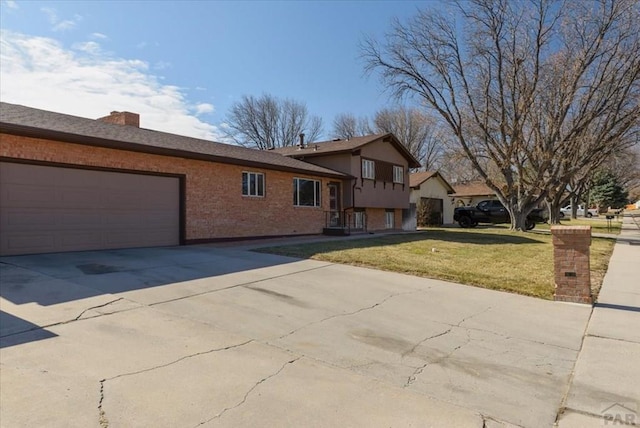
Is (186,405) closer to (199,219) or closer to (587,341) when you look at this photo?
(587,341)

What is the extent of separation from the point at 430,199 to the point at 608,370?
3227 centimetres

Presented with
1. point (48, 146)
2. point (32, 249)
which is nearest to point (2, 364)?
point (32, 249)

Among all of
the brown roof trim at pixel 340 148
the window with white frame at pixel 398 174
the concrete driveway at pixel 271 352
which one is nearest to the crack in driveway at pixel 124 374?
the concrete driveway at pixel 271 352

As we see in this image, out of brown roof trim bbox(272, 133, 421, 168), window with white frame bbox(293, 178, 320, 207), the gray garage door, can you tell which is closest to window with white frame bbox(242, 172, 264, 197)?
window with white frame bbox(293, 178, 320, 207)

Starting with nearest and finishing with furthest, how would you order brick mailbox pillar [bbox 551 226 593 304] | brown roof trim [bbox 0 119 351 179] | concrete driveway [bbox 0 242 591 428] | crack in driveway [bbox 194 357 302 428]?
crack in driveway [bbox 194 357 302 428] < concrete driveway [bbox 0 242 591 428] < brick mailbox pillar [bbox 551 226 593 304] < brown roof trim [bbox 0 119 351 179]

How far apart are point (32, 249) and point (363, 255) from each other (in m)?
8.40

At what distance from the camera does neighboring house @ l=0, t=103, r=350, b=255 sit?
401 inches

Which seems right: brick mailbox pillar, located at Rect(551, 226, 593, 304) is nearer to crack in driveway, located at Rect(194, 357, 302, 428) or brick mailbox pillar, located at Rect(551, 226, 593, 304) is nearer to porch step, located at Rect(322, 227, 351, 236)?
crack in driveway, located at Rect(194, 357, 302, 428)

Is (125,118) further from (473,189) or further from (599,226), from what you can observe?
(473,189)

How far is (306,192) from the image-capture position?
20.1m

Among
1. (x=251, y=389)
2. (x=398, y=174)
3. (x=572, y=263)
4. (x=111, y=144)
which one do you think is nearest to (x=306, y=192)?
(x=398, y=174)

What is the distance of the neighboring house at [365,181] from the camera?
22406 mm

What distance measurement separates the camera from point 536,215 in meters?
29.2

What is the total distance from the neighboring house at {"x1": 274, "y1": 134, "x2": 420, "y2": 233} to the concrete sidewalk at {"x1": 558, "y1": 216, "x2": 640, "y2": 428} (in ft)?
46.7
